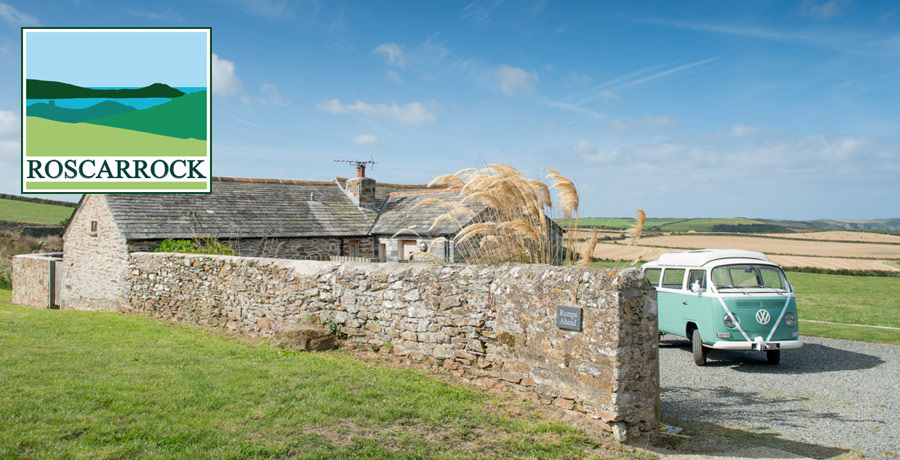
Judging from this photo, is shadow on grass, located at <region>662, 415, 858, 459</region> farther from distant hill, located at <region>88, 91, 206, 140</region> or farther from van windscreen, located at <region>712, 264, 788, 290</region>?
distant hill, located at <region>88, 91, 206, 140</region>

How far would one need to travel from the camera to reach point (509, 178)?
664 centimetres

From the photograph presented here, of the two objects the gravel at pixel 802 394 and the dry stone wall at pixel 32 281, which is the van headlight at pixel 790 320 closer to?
the gravel at pixel 802 394

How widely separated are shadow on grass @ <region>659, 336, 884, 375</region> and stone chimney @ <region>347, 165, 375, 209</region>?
48.7 feet

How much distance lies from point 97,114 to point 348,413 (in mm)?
8536

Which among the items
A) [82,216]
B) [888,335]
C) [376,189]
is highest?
[376,189]

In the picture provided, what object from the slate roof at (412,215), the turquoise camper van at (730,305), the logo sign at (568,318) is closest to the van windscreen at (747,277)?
the turquoise camper van at (730,305)

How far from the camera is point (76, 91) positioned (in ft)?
32.4

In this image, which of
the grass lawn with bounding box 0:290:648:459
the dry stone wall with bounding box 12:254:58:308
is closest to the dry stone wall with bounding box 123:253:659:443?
the grass lawn with bounding box 0:290:648:459

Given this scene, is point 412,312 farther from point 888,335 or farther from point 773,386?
point 888,335

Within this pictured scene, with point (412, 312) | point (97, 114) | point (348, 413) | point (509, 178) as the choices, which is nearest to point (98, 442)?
point (348, 413)

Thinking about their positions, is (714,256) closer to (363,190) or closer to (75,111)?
(75,111)

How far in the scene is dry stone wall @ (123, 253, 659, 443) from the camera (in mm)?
5301

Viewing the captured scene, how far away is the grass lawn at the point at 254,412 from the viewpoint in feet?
14.1

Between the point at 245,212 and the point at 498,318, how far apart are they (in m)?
15.3
